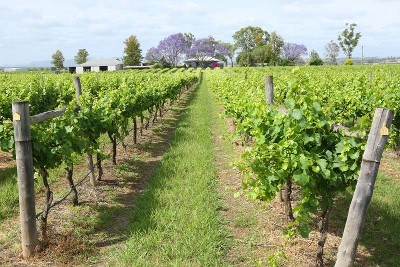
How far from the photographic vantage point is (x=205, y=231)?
16.8 feet

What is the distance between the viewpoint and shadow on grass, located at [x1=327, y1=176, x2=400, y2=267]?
4.62 meters

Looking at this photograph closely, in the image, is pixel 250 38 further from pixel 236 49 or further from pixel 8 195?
pixel 8 195

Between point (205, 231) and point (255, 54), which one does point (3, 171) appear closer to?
point (205, 231)

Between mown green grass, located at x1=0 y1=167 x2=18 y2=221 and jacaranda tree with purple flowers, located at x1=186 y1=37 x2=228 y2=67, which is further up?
jacaranda tree with purple flowers, located at x1=186 y1=37 x2=228 y2=67

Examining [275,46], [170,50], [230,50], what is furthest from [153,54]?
[275,46]

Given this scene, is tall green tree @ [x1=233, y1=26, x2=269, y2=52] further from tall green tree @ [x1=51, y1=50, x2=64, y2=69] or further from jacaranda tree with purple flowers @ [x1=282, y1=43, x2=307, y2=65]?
tall green tree @ [x1=51, y1=50, x2=64, y2=69]

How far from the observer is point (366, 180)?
3352mm

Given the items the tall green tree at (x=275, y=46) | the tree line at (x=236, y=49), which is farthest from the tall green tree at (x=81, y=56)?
the tall green tree at (x=275, y=46)

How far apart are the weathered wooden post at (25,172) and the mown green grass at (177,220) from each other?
3.31 feet

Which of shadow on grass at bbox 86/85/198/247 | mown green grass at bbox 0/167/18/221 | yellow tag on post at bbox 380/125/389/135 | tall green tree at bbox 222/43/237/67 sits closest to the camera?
yellow tag on post at bbox 380/125/389/135

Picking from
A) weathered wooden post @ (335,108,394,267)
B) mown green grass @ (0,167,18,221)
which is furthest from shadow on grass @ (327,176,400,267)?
mown green grass @ (0,167,18,221)

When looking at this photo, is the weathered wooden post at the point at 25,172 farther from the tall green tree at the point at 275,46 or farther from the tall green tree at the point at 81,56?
the tall green tree at the point at 81,56

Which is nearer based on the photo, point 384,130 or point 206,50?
point 384,130

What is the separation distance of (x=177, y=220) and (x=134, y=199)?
54.5 inches
